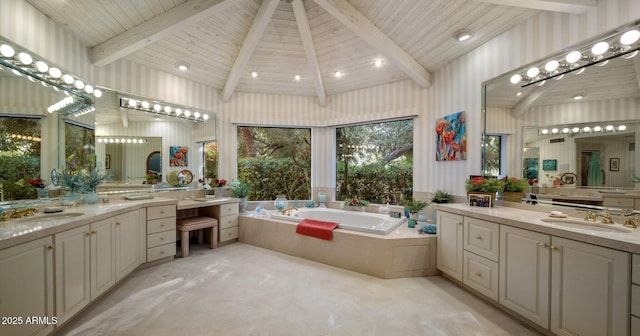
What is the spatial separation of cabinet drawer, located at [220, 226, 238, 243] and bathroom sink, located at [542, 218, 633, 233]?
4.07m

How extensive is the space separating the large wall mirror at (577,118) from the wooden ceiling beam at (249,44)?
2884mm

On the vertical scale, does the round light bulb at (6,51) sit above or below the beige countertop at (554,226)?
above

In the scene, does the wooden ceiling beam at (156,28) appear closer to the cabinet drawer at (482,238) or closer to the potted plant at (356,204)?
the potted plant at (356,204)

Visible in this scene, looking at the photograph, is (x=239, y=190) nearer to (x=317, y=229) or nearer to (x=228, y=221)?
(x=228, y=221)

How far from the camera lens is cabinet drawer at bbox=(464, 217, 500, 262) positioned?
2.20 meters

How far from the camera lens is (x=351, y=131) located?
4812mm

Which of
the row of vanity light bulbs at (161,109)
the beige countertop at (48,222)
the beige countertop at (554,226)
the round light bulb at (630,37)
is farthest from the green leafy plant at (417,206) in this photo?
the row of vanity light bulbs at (161,109)

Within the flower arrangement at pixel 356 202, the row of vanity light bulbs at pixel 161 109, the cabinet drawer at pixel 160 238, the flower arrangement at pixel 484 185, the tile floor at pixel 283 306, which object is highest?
the row of vanity light bulbs at pixel 161 109

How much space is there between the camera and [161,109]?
12.6 feet

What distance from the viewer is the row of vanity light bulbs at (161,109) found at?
3.47m

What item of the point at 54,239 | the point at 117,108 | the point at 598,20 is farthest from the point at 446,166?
the point at 117,108

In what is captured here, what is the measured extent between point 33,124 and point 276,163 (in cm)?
346

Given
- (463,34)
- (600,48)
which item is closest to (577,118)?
(600,48)

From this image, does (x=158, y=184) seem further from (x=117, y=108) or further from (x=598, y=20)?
(x=598, y=20)
